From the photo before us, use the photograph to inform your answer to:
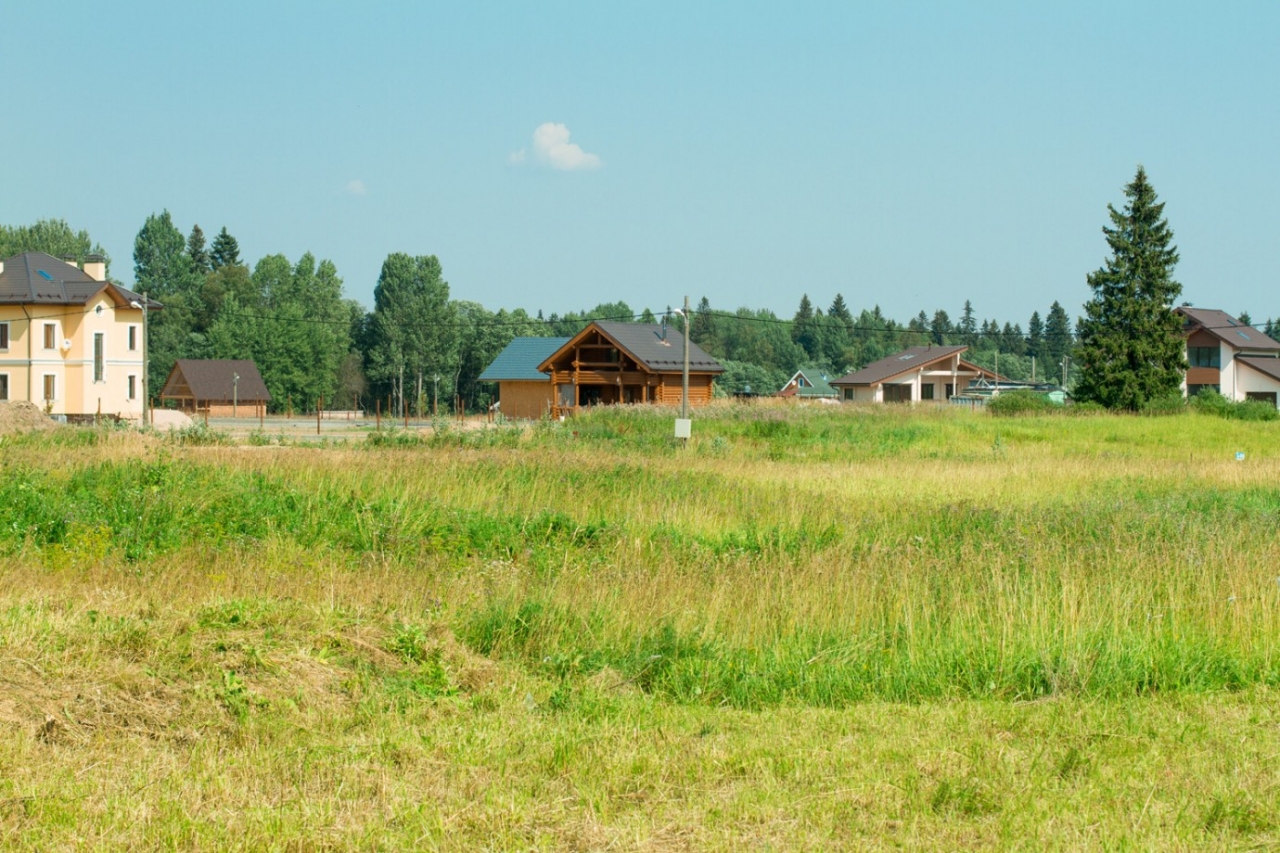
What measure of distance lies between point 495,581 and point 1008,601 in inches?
167

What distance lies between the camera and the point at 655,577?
9.98 meters

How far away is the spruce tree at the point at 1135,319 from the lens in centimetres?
5506

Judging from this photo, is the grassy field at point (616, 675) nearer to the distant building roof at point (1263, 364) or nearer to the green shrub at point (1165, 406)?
the green shrub at point (1165, 406)

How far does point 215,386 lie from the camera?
84938 millimetres

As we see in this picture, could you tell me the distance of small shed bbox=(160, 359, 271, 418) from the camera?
275 ft

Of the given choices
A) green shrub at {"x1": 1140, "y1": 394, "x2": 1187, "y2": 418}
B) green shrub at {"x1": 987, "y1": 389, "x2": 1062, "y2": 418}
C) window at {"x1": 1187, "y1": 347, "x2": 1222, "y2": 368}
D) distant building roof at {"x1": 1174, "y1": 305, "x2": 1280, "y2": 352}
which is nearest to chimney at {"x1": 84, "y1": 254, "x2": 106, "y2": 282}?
green shrub at {"x1": 987, "y1": 389, "x2": 1062, "y2": 418}

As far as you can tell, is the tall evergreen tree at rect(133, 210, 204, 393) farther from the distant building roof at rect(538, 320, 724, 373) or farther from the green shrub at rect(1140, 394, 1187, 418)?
the green shrub at rect(1140, 394, 1187, 418)

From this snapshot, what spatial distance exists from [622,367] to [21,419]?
36.1 metres

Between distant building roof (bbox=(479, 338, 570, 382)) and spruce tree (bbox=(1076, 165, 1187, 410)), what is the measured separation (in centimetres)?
3087

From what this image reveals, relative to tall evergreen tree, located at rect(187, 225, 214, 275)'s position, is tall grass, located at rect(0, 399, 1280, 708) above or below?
below

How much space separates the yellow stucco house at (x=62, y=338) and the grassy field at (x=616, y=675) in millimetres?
46436

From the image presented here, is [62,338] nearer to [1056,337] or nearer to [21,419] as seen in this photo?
[21,419]

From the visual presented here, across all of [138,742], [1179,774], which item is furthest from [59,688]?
[1179,774]

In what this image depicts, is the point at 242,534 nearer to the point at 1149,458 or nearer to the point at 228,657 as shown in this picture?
the point at 228,657
